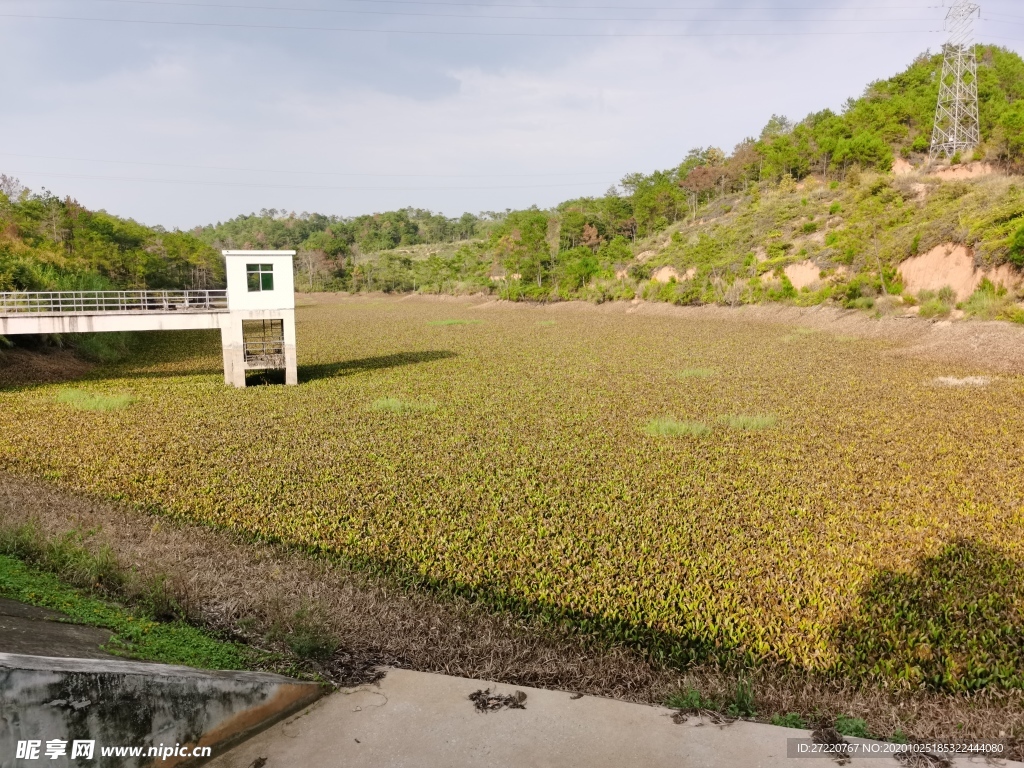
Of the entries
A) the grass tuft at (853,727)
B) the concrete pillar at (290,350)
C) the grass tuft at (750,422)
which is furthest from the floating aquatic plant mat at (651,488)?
the grass tuft at (853,727)

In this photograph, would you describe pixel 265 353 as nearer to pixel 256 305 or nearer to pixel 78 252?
pixel 256 305

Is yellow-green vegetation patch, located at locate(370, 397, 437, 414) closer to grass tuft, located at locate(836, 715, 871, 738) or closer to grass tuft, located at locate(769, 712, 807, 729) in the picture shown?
grass tuft, located at locate(769, 712, 807, 729)

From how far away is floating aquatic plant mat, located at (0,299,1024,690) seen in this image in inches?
232

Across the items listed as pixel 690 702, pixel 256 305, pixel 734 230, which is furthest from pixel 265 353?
pixel 734 230

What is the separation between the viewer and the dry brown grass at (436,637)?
4.40m

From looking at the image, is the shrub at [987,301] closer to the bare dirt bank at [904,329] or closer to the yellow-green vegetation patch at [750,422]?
the bare dirt bank at [904,329]

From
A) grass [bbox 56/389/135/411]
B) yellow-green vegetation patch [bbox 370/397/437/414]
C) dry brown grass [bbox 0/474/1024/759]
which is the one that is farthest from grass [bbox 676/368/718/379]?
grass [bbox 56/389/135/411]

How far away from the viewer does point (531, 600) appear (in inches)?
248

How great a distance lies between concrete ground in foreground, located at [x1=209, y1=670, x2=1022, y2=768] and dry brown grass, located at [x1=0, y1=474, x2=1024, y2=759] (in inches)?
18.5

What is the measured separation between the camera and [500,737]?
3.80 m

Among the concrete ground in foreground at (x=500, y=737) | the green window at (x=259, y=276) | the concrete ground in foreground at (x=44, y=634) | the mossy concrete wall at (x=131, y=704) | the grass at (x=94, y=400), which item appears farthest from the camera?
the green window at (x=259, y=276)

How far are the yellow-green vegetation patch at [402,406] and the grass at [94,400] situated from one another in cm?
611

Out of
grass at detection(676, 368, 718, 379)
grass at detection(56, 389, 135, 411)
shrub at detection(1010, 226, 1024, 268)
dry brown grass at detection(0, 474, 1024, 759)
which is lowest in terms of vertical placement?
dry brown grass at detection(0, 474, 1024, 759)

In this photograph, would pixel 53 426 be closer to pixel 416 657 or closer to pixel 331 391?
pixel 331 391
